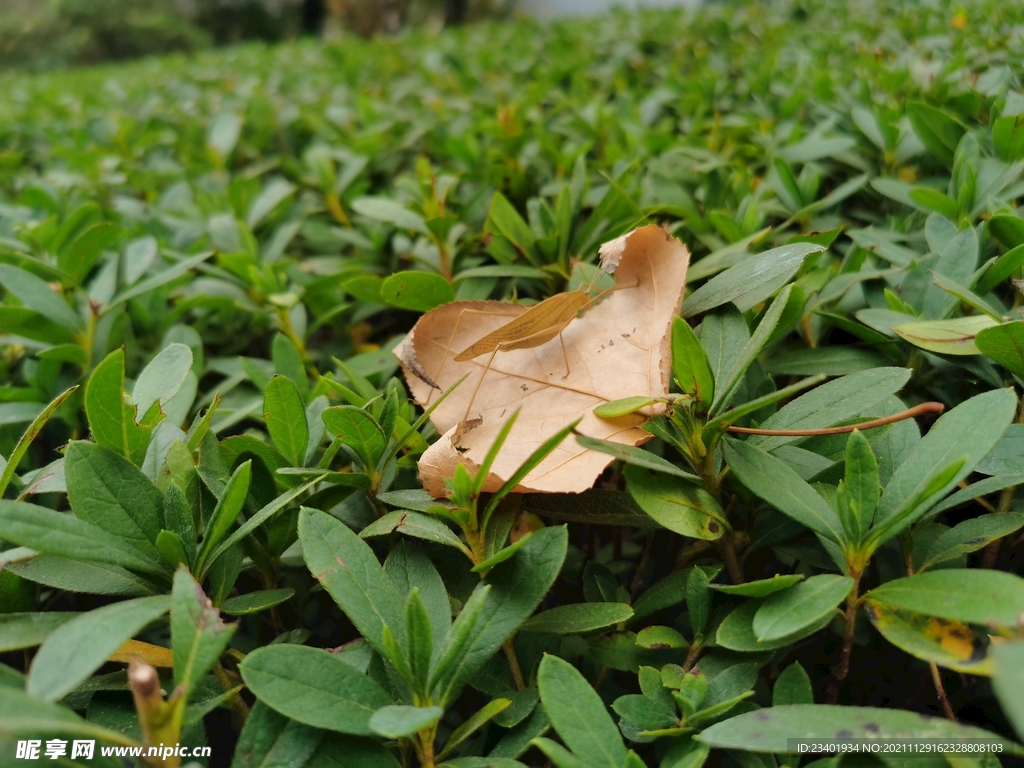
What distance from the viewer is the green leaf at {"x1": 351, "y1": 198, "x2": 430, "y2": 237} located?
4.64 feet

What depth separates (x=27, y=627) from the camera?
742mm

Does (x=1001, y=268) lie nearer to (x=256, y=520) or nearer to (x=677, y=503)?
(x=677, y=503)

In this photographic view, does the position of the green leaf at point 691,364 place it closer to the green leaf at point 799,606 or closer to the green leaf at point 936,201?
the green leaf at point 799,606

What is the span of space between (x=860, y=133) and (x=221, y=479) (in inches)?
61.1

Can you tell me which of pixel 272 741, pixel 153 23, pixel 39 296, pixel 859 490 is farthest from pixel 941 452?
pixel 153 23

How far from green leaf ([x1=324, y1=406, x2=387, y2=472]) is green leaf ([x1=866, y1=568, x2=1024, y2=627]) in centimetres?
57

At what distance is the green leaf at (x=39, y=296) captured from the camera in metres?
1.17

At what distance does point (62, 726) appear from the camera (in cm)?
54

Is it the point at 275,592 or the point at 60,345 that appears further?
the point at 60,345

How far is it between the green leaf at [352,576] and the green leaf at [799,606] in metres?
0.36

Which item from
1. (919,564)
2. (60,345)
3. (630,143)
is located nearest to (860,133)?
(630,143)

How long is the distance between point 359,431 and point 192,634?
0.29 metres

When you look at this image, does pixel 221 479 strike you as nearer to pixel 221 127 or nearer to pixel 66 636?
pixel 66 636

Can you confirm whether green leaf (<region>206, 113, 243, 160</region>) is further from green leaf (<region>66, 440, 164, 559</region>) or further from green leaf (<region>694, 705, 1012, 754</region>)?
green leaf (<region>694, 705, 1012, 754</region>)
